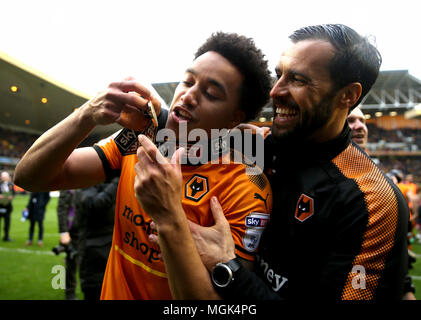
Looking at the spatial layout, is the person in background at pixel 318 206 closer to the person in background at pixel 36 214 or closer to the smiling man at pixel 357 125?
the smiling man at pixel 357 125

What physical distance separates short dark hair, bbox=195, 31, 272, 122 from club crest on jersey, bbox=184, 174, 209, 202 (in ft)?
1.63

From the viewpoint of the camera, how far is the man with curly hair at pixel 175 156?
1.24 m

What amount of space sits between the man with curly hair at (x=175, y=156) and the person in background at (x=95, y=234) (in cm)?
173

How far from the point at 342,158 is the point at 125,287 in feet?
3.71

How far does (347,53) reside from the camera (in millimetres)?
1347

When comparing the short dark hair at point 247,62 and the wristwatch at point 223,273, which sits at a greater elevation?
the short dark hair at point 247,62

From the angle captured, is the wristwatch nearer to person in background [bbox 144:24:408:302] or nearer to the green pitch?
person in background [bbox 144:24:408:302]

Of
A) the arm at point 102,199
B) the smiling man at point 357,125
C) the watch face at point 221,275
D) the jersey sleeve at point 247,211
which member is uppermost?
the smiling man at point 357,125

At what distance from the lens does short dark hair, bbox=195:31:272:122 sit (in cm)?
161

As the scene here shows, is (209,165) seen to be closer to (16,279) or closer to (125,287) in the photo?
(125,287)

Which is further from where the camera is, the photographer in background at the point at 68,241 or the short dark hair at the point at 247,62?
the photographer in background at the point at 68,241

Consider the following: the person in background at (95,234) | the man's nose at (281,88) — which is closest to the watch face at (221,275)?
the man's nose at (281,88)

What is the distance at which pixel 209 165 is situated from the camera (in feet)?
4.83

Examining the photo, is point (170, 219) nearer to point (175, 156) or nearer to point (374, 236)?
point (175, 156)
